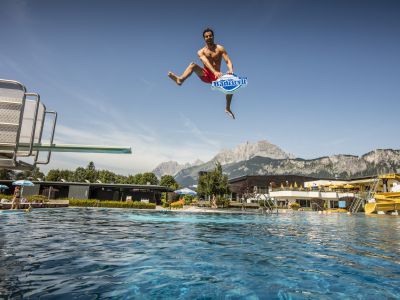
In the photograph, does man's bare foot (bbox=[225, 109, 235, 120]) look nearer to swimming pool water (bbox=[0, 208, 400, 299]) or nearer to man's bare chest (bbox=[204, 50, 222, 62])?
man's bare chest (bbox=[204, 50, 222, 62])

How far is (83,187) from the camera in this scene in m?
50.6

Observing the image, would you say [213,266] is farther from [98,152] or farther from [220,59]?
[220,59]

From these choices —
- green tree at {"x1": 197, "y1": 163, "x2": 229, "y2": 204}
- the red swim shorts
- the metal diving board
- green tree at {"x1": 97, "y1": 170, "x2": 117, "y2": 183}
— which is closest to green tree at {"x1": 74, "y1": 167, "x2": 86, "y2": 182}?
green tree at {"x1": 97, "y1": 170, "x2": 117, "y2": 183}

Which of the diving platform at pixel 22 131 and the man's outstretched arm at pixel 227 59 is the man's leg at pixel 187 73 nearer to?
the man's outstretched arm at pixel 227 59

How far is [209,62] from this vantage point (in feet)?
22.2

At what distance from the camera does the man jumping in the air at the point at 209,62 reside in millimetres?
6727

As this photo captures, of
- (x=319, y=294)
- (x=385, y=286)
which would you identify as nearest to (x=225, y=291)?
(x=319, y=294)

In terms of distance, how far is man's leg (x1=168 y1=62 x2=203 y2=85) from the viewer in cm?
702

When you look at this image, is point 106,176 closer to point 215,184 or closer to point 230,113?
point 215,184

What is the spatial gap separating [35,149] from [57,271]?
7.59 feet

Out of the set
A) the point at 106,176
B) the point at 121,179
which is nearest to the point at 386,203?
the point at 106,176

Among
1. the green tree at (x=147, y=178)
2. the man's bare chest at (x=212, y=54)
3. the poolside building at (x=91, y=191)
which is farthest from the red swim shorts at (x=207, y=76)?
the green tree at (x=147, y=178)

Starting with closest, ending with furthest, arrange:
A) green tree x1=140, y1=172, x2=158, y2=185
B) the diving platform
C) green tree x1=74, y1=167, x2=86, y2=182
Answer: the diving platform
green tree x1=74, y1=167, x2=86, y2=182
green tree x1=140, y1=172, x2=158, y2=185

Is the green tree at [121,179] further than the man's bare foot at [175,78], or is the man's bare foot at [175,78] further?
the green tree at [121,179]
